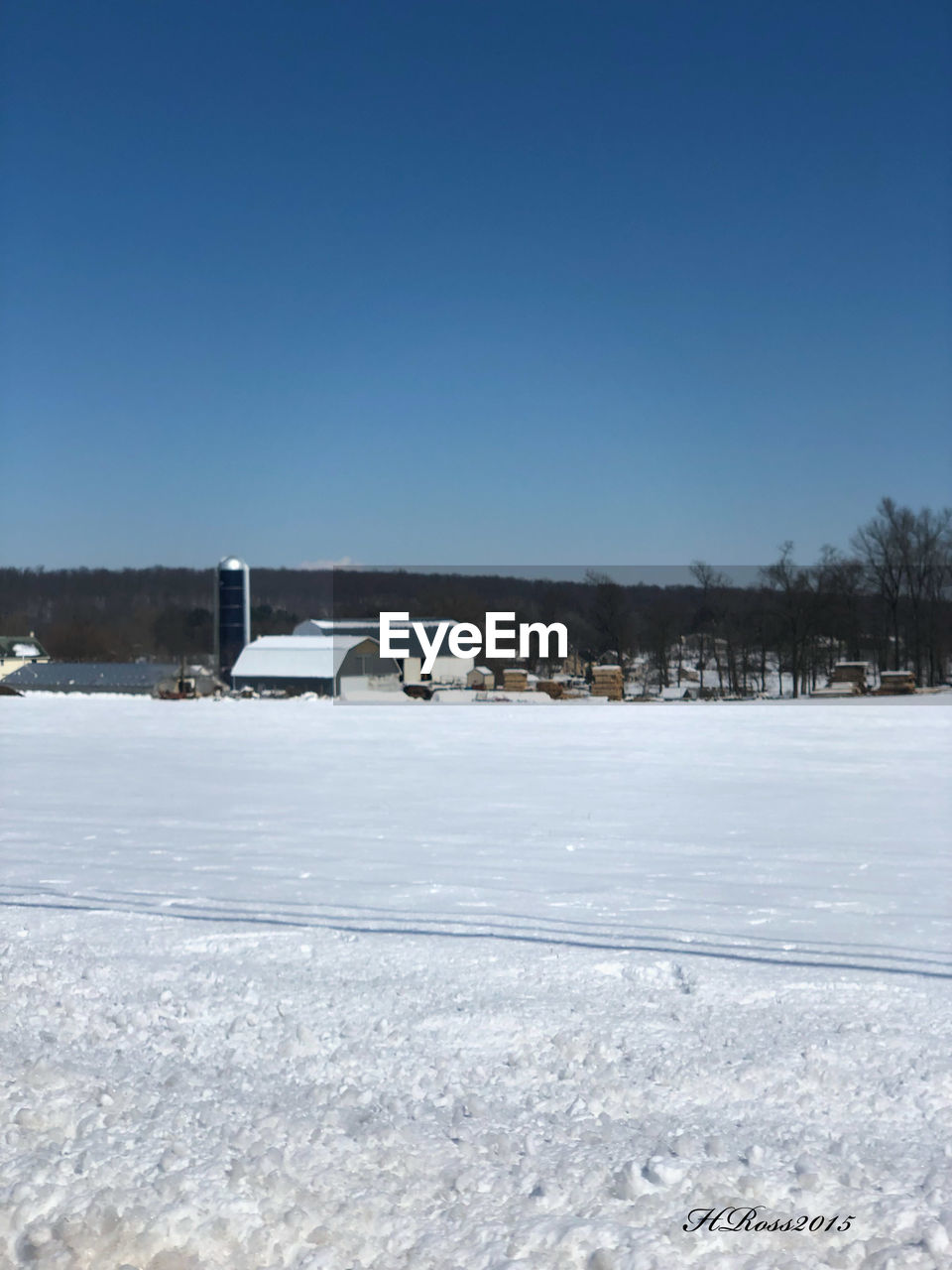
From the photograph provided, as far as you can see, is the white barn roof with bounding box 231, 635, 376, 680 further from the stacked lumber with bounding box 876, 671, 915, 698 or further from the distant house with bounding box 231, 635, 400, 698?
the stacked lumber with bounding box 876, 671, 915, 698

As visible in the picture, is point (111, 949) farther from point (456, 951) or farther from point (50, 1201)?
point (50, 1201)

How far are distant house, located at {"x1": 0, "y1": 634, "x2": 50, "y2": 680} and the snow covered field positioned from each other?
133 ft

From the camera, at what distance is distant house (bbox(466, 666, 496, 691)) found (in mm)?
28047

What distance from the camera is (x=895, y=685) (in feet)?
93.4

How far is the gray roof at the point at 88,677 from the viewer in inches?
1549

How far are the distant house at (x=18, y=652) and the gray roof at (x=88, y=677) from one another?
10.3ft

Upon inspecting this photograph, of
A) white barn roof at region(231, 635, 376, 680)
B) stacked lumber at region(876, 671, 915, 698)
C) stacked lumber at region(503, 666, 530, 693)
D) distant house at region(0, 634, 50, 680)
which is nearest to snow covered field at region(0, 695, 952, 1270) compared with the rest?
stacked lumber at region(503, 666, 530, 693)

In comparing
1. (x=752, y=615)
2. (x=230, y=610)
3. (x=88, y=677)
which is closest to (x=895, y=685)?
(x=752, y=615)

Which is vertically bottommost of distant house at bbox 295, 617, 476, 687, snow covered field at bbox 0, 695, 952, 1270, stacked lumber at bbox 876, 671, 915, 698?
snow covered field at bbox 0, 695, 952, 1270

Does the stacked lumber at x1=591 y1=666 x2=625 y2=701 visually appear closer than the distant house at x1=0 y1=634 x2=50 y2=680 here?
Yes

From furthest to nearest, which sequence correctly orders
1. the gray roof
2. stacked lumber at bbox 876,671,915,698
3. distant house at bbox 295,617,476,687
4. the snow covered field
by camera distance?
the gray roof → distant house at bbox 295,617,476,687 → stacked lumber at bbox 876,671,915,698 → the snow covered field

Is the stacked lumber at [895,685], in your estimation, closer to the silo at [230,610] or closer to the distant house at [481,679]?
the distant house at [481,679]

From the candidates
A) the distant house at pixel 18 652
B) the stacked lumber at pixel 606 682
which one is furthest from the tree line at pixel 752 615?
the distant house at pixel 18 652

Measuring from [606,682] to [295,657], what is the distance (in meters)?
13.4
